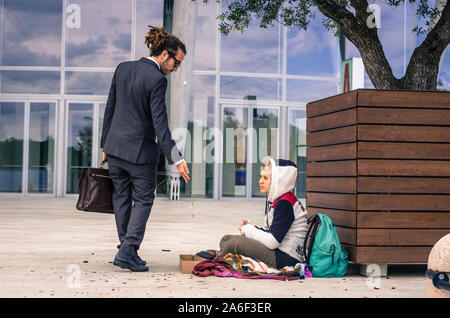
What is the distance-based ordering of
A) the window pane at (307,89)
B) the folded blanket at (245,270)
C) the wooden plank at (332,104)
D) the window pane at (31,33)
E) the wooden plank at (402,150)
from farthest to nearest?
the window pane at (307,89), the window pane at (31,33), the wooden plank at (332,104), the wooden plank at (402,150), the folded blanket at (245,270)

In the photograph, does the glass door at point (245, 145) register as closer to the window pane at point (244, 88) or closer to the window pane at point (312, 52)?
the window pane at point (244, 88)

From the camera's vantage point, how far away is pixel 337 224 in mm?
5098

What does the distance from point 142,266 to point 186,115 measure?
39.1ft

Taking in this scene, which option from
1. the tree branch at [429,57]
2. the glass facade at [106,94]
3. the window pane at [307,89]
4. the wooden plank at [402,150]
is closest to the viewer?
the wooden plank at [402,150]

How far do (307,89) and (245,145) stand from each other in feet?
8.42

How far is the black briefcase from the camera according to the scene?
4.92 m

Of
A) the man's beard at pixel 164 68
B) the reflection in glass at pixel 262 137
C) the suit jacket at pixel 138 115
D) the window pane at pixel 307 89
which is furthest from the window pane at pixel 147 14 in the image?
the suit jacket at pixel 138 115

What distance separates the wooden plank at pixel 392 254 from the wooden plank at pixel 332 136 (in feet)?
2.94

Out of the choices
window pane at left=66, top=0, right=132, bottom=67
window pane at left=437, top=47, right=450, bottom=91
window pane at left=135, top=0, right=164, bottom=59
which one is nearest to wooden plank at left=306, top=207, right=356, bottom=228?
window pane at left=135, top=0, right=164, bottom=59

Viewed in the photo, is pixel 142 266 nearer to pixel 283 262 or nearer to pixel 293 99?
pixel 283 262

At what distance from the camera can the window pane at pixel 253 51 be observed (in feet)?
58.0

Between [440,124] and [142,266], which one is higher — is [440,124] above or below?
above
